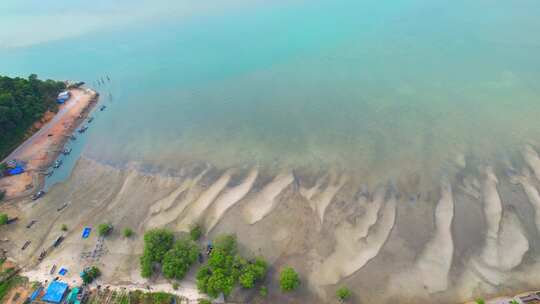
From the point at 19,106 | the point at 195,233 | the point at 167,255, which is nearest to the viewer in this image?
the point at 167,255

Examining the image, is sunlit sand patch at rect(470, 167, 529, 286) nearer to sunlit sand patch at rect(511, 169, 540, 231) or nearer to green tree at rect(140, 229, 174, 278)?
sunlit sand patch at rect(511, 169, 540, 231)

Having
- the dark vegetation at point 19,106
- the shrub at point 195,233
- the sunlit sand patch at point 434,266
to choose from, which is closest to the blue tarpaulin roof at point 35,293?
the shrub at point 195,233

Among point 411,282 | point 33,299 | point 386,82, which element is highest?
point 386,82

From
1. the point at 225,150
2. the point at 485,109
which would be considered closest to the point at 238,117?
the point at 225,150

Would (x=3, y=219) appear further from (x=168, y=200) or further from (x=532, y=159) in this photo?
(x=532, y=159)

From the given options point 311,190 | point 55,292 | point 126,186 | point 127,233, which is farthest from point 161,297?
point 311,190

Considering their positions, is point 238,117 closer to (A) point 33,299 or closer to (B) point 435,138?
(B) point 435,138
